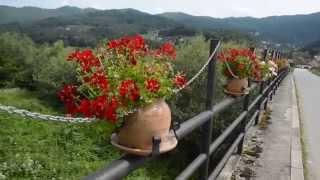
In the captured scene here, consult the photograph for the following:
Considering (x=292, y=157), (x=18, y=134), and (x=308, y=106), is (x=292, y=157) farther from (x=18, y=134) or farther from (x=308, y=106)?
(x=18, y=134)

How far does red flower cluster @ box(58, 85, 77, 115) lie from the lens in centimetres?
230

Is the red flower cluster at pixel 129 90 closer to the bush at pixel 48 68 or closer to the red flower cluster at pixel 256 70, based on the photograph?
the red flower cluster at pixel 256 70

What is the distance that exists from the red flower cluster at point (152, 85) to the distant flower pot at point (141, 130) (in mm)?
86

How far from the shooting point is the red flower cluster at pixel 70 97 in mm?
2297

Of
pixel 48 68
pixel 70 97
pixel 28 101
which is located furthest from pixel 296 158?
pixel 28 101

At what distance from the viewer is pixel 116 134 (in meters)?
2.39

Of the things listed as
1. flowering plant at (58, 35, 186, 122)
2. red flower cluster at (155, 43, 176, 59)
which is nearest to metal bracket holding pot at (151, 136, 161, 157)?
flowering plant at (58, 35, 186, 122)

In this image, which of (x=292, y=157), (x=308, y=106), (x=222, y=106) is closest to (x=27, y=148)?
(x=308, y=106)

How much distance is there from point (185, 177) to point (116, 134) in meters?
0.79

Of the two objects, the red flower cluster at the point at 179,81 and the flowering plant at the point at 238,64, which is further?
the flowering plant at the point at 238,64

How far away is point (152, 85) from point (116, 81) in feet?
0.57

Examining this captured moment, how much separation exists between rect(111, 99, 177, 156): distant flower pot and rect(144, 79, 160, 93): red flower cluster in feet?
0.28

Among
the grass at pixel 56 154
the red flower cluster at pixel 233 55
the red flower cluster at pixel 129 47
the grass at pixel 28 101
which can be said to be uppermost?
the red flower cluster at pixel 129 47

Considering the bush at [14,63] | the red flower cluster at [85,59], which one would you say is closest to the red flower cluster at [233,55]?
the red flower cluster at [85,59]
